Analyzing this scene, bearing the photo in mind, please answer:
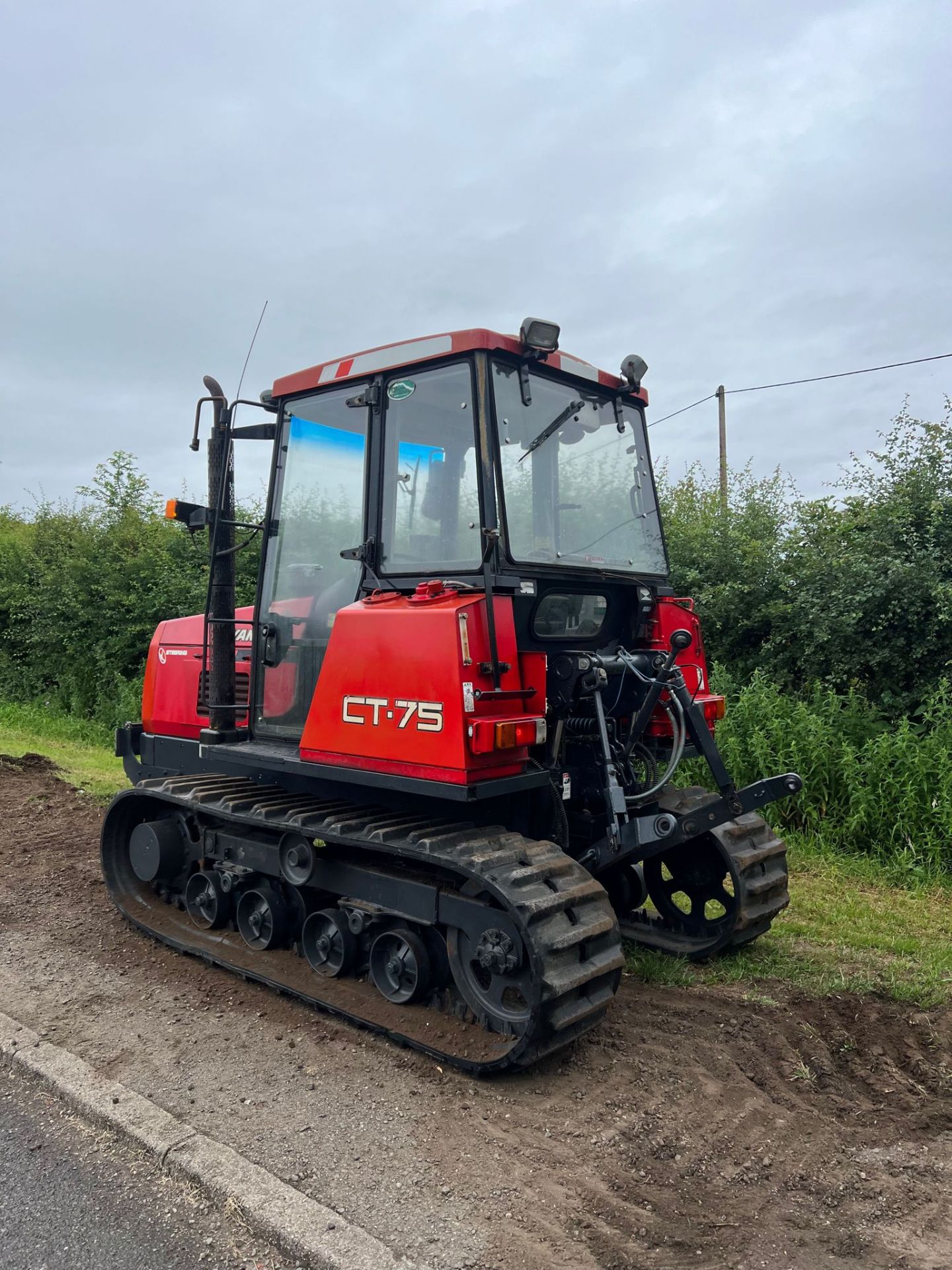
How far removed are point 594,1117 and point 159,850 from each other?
3.00 m

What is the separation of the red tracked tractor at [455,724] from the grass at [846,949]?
225mm

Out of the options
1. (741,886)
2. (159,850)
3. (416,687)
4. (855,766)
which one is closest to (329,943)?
(159,850)

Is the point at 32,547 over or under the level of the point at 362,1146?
over

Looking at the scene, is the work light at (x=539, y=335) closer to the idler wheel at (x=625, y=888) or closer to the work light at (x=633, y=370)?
the work light at (x=633, y=370)

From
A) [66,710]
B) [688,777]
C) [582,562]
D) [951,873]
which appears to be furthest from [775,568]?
[66,710]

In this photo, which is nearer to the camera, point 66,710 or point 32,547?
point 66,710

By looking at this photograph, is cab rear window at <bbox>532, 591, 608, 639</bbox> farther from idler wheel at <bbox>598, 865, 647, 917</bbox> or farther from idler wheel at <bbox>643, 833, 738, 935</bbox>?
idler wheel at <bbox>598, 865, 647, 917</bbox>

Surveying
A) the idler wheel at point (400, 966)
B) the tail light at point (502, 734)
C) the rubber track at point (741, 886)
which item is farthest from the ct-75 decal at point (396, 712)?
the rubber track at point (741, 886)

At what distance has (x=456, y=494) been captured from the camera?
4.22m

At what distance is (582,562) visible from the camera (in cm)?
451

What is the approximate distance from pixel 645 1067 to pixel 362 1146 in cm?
121

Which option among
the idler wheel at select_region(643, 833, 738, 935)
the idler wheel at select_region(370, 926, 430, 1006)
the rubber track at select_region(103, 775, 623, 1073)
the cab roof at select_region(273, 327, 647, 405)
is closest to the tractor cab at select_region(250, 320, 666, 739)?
the cab roof at select_region(273, 327, 647, 405)

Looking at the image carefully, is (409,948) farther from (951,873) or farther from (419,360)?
(951,873)

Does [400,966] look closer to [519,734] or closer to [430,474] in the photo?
[519,734]
